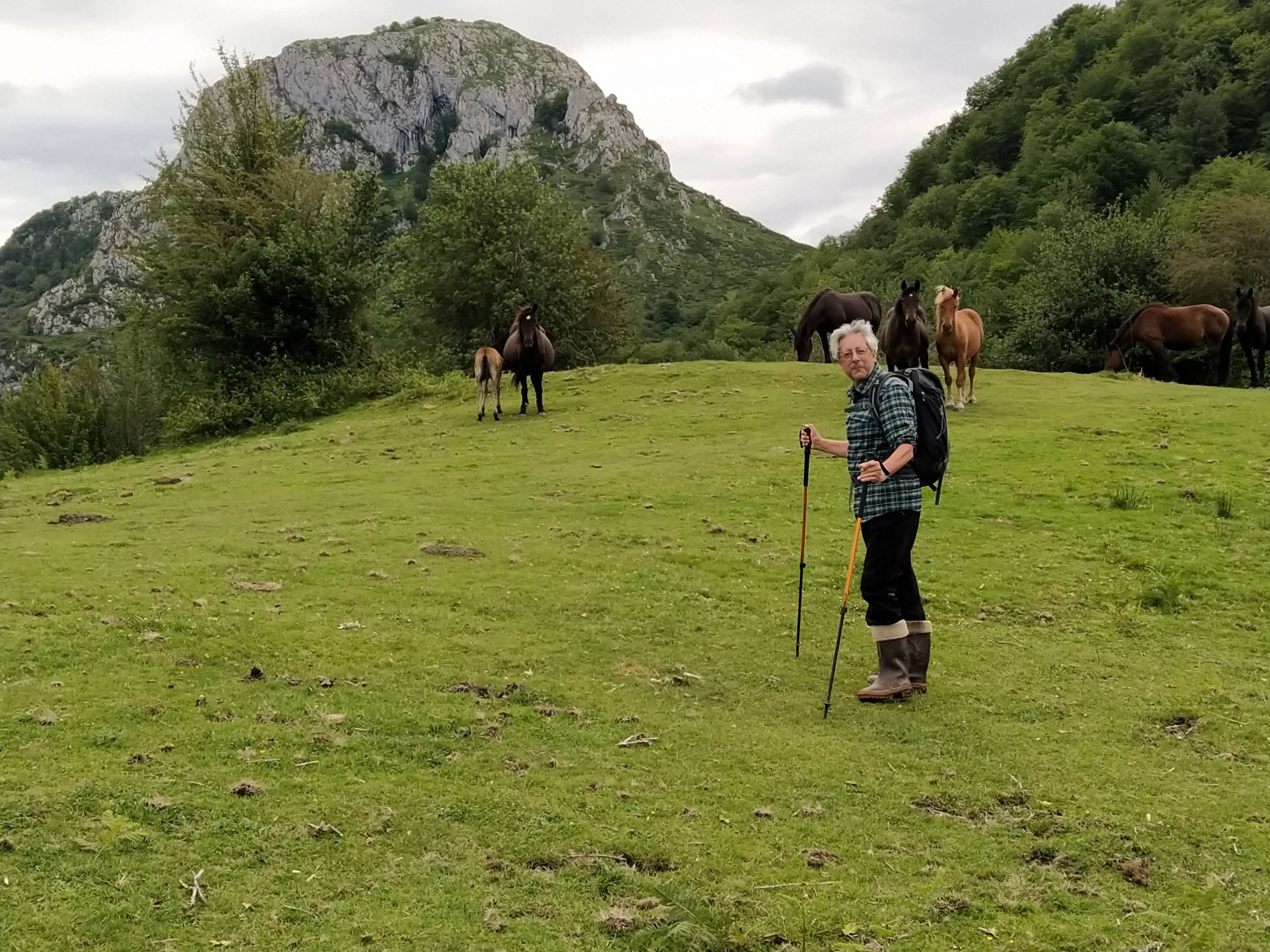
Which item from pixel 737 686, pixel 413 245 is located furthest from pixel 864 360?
pixel 413 245

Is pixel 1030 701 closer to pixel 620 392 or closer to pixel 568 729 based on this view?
pixel 568 729

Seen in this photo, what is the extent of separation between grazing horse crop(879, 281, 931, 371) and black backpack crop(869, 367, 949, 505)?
11130mm

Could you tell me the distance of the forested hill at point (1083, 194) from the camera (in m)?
33.2

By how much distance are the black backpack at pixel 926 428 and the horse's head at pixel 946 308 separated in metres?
12.5

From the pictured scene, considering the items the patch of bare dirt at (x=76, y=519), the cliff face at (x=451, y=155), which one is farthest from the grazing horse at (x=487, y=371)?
the cliff face at (x=451, y=155)

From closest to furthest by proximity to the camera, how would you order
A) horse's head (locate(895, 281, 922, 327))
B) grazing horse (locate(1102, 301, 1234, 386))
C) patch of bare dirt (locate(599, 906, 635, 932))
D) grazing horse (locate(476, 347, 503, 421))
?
1. patch of bare dirt (locate(599, 906, 635, 932))
2. horse's head (locate(895, 281, 922, 327))
3. grazing horse (locate(476, 347, 503, 421))
4. grazing horse (locate(1102, 301, 1234, 386))

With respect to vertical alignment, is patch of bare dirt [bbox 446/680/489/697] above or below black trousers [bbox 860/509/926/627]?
below

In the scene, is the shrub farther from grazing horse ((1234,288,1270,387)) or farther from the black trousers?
the black trousers

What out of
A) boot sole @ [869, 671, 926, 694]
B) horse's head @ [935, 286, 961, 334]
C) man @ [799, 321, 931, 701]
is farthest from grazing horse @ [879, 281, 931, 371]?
boot sole @ [869, 671, 926, 694]

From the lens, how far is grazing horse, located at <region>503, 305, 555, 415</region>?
68.2 feet

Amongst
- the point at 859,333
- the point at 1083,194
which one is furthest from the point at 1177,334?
the point at 1083,194

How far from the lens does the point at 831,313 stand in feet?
85.3

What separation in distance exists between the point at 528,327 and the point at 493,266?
20437 millimetres

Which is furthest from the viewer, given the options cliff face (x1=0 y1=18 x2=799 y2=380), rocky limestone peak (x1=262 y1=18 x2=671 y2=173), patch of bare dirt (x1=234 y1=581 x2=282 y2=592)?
rocky limestone peak (x1=262 y1=18 x2=671 y2=173)
